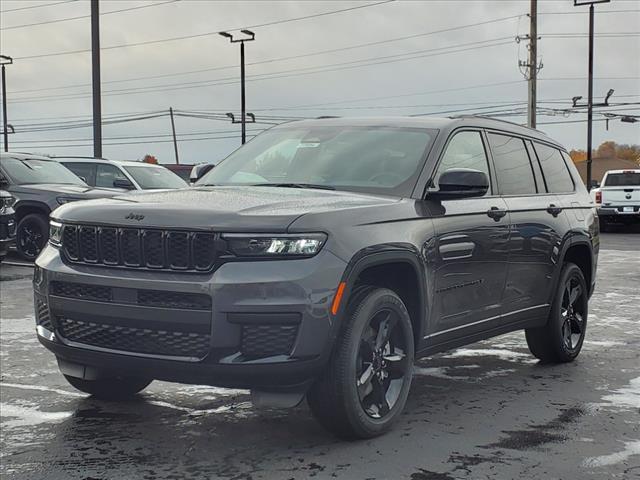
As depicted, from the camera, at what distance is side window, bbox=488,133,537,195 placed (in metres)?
6.47

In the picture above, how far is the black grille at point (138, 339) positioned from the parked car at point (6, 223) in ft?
27.5

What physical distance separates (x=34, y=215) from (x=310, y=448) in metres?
11.1

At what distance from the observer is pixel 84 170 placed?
59.4 ft

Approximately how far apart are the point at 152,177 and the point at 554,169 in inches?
448

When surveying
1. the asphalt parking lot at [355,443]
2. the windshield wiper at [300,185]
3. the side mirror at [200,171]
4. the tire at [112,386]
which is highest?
the side mirror at [200,171]

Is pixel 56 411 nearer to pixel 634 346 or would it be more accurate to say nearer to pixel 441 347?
pixel 441 347

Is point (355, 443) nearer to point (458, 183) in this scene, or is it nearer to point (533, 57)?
point (458, 183)

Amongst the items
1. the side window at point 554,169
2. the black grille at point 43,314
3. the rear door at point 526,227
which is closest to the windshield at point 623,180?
the side window at point 554,169

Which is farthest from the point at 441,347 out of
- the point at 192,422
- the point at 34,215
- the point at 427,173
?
the point at 34,215

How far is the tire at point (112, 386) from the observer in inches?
221

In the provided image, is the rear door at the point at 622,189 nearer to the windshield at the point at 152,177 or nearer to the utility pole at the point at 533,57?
the utility pole at the point at 533,57

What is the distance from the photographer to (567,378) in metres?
6.71

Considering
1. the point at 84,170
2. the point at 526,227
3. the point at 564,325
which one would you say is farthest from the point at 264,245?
the point at 84,170

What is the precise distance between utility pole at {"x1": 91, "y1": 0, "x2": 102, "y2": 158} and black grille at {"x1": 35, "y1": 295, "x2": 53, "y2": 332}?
19907 mm
